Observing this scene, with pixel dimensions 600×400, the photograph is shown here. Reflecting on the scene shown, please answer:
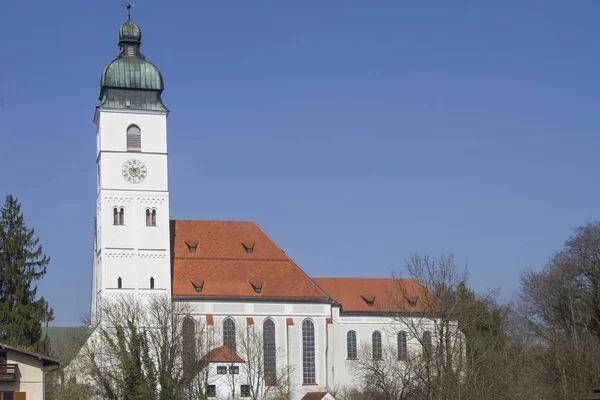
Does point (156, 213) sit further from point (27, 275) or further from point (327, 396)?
point (327, 396)

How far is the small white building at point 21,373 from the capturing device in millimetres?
49125

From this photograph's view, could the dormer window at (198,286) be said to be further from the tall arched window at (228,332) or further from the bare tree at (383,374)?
the bare tree at (383,374)

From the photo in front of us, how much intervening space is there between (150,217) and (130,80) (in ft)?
32.0

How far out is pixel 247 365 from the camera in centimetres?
7112

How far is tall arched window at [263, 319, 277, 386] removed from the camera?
2982 inches

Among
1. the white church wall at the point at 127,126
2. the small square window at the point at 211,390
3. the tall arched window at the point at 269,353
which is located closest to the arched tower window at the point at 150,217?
the white church wall at the point at 127,126

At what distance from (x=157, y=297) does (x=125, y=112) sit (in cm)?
1323

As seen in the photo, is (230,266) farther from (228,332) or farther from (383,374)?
(383,374)

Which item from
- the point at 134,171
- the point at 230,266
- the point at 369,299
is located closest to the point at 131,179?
the point at 134,171

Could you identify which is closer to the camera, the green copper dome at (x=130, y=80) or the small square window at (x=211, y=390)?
the small square window at (x=211, y=390)

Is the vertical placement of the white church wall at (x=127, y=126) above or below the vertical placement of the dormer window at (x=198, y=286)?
above

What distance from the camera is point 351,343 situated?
3214 inches

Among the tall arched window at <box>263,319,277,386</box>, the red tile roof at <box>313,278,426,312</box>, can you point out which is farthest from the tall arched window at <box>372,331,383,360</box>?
the tall arched window at <box>263,319,277,386</box>

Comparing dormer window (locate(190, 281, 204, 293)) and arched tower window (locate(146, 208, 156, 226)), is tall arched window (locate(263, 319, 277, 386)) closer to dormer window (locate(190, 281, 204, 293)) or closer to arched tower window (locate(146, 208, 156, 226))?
dormer window (locate(190, 281, 204, 293))
